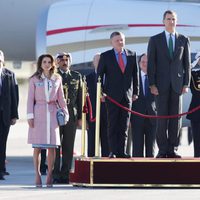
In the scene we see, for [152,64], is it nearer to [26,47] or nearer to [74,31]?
[74,31]

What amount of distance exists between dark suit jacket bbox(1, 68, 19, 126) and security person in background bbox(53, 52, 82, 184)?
3.85ft

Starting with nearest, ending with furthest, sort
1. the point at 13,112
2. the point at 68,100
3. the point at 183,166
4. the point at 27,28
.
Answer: the point at 183,166
the point at 68,100
the point at 13,112
the point at 27,28

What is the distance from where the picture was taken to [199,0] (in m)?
20.2

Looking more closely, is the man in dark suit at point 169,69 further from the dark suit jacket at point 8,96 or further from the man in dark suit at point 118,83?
the dark suit jacket at point 8,96

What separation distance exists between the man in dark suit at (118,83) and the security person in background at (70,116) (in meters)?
1.07

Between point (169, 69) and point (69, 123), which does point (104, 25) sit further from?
point (169, 69)

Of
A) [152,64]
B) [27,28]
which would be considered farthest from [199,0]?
[152,64]

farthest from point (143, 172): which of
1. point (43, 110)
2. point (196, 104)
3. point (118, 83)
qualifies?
point (196, 104)

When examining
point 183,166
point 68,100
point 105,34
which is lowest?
point 183,166

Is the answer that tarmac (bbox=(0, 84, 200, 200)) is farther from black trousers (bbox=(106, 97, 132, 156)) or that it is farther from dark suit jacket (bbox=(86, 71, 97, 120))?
dark suit jacket (bbox=(86, 71, 97, 120))

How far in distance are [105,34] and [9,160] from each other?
3.29m

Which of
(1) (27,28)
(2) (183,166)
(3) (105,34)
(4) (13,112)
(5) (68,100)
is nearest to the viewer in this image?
(2) (183,166)

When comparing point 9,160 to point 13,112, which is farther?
point 9,160

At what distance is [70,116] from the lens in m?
14.3
